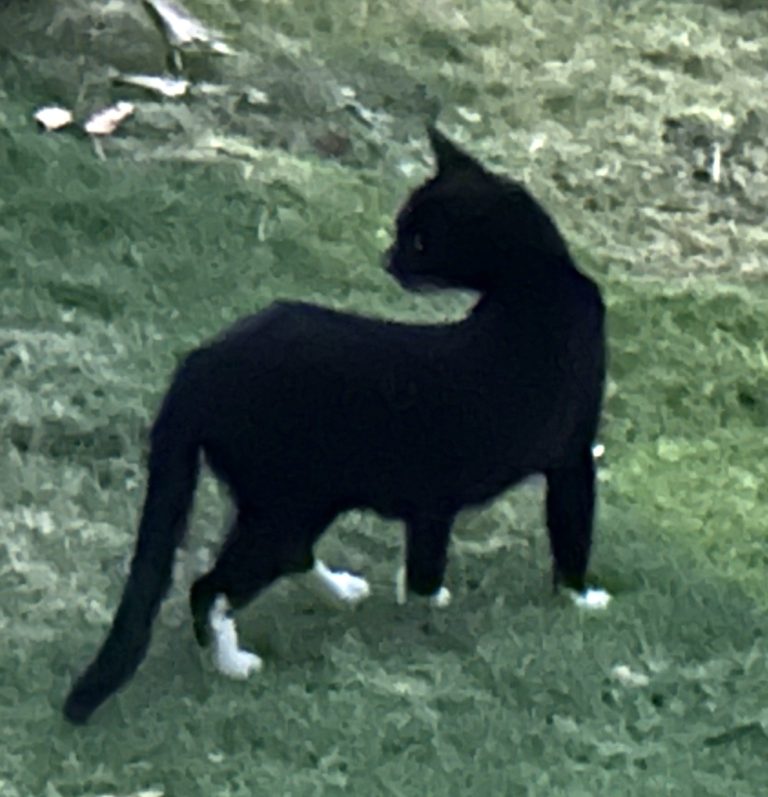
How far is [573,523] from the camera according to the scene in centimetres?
222

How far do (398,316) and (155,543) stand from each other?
138 cm

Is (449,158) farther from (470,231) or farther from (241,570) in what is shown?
(241,570)

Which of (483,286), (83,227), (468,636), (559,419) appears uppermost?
(483,286)

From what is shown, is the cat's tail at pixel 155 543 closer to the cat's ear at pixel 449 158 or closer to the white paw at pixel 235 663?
the white paw at pixel 235 663

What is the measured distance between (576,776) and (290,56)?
2503 millimetres

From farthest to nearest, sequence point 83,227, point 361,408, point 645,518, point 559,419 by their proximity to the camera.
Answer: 1. point 83,227
2. point 645,518
3. point 559,419
4. point 361,408

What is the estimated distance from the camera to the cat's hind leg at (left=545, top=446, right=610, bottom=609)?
2.17 m

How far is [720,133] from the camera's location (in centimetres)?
402

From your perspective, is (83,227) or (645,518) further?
(83,227)

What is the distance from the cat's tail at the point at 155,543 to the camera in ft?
6.15

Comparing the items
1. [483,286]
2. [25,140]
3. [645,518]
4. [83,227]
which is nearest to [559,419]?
[483,286]

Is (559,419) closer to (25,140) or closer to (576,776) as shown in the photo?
(576,776)

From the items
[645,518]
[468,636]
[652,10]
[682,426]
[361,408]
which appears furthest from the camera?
[652,10]

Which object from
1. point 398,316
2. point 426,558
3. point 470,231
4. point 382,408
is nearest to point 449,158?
point 470,231
